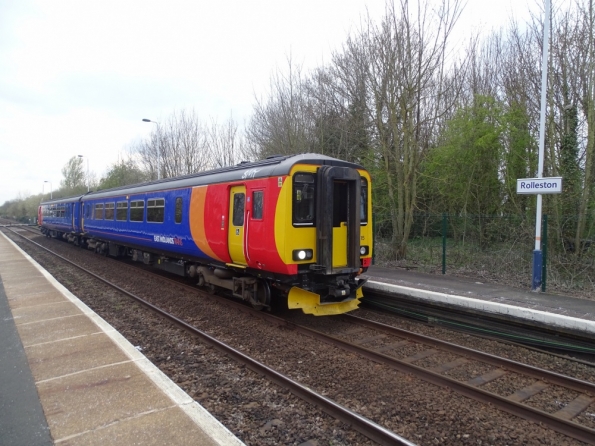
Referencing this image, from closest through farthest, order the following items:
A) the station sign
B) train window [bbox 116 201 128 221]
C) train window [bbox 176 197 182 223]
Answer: the station sign, train window [bbox 176 197 182 223], train window [bbox 116 201 128 221]

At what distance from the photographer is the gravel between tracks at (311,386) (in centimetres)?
393

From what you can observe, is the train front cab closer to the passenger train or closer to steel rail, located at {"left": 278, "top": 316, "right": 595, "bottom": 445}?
the passenger train

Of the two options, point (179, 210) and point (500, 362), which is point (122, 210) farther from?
point (500, 362)

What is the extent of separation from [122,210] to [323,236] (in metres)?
10.3

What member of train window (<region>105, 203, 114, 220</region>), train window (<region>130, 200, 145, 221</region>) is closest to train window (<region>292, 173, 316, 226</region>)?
train window (<region>130, 200, 145, 221</region>)

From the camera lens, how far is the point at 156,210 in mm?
11914

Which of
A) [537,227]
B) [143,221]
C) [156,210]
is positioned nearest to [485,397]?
[537,227]

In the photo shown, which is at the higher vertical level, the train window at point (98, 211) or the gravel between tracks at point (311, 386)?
the train window at point (98, 211)

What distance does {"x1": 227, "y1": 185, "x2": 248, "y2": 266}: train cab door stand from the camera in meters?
7.93

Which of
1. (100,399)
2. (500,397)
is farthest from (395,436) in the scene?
(100,399)

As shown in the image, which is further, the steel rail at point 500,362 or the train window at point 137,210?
the train window at point 137,210

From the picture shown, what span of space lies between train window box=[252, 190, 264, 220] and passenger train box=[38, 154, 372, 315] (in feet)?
0.06

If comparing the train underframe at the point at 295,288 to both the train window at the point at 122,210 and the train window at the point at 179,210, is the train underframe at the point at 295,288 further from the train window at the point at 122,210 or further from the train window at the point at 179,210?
the train window at the point at 122,210

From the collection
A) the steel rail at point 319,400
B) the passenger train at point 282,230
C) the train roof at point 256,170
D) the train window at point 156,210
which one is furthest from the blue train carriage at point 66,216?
the steel rail at point 319,400
